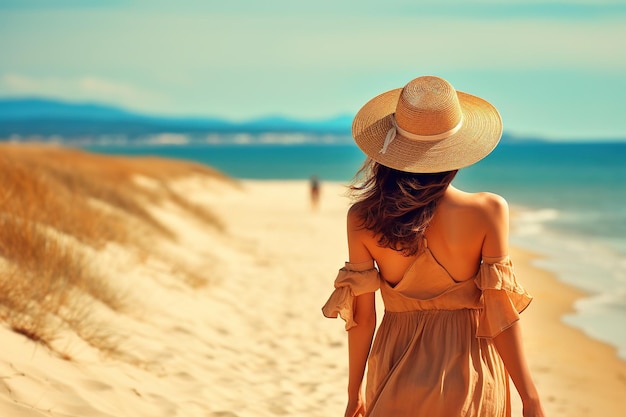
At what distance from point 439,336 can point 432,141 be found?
69cm

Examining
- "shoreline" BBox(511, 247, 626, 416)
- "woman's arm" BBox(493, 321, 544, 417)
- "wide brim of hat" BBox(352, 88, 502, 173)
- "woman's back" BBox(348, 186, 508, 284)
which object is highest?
"wide brim of hat" BBox(352, 88, 502, 173)

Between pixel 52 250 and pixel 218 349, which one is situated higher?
pixel 52 250

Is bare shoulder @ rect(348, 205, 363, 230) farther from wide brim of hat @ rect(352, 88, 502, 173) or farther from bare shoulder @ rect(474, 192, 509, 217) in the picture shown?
bare shoulder @ rect(474, 192, 509, 217)

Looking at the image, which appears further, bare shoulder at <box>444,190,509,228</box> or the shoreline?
the shoreline

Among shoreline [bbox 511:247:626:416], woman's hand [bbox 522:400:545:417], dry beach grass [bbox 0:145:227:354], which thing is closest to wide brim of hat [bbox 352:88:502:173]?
woman's hand [bbox 522:400:545:417]

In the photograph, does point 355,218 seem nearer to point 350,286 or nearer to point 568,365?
point 350,286

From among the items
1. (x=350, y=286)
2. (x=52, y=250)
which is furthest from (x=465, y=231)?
(x=52, y=250)

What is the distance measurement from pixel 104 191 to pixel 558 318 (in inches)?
277

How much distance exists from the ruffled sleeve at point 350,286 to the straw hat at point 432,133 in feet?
1.34

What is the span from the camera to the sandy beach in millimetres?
4668

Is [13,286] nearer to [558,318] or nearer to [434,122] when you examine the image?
[434,122]

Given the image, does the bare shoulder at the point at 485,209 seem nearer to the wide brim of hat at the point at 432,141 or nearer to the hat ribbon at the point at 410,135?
the wide brim of hat at the point at 432,141

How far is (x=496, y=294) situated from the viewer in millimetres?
2699

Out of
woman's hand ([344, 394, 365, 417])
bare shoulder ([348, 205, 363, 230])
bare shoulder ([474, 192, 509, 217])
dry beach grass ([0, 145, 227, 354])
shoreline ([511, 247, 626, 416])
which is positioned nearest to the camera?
bare shoulder ([474, 192, 509, 217])
